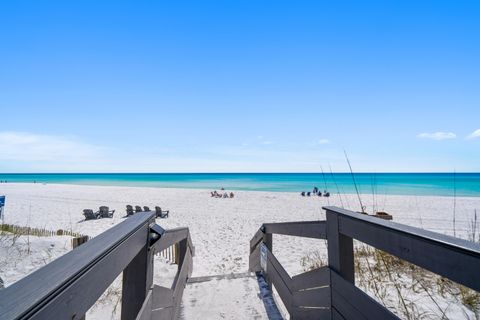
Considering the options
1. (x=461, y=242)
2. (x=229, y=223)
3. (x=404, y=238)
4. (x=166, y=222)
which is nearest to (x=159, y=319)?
(x=404, y=238)

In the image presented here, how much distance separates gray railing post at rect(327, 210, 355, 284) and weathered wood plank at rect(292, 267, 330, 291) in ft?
0.43

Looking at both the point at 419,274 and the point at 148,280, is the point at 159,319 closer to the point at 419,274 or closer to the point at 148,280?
the point at 148,280

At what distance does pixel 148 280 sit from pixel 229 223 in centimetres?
1051

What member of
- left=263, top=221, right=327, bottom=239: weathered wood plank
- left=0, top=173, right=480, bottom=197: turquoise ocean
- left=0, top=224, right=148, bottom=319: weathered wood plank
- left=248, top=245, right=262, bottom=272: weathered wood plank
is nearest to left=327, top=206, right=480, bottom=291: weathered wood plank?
left=263, top=221, right=327, bottom=239: weathered wood plank

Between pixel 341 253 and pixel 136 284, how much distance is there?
4.44ft

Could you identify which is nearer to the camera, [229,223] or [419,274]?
[419,274]

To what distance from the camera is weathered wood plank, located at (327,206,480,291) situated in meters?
0.94

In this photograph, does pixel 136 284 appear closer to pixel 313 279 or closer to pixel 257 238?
pixel 313 279

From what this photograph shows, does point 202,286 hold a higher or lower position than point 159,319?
lower

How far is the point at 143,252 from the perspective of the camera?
1.73 m

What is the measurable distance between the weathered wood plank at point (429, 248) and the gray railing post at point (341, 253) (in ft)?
0.89

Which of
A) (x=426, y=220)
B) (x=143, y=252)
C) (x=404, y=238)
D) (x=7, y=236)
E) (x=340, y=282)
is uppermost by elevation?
(x=404, y=238)

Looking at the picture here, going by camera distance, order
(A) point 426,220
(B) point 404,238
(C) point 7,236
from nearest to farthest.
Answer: (B) point 404,238, (C) point 7,236, (A) point 426,220

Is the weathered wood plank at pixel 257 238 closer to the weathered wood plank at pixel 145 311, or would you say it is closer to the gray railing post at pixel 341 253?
the gray railing post at pixel 341 253
